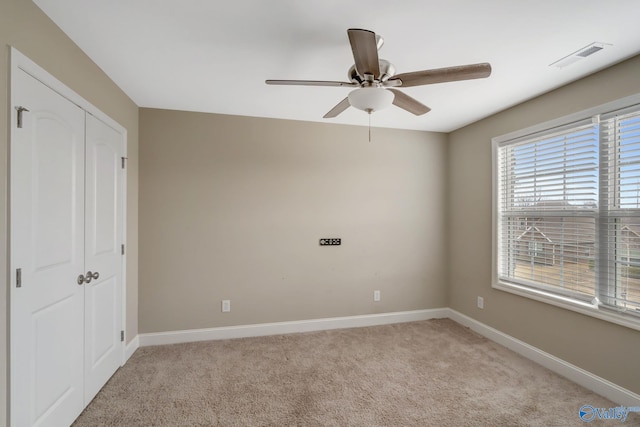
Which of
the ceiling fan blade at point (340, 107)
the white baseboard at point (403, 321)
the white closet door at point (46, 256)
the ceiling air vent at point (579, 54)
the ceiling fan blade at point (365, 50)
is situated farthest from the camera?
the white baseboard at point (403, 321)

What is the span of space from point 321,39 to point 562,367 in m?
3.25

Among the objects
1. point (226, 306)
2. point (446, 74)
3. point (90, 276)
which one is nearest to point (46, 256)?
point (90, 276)

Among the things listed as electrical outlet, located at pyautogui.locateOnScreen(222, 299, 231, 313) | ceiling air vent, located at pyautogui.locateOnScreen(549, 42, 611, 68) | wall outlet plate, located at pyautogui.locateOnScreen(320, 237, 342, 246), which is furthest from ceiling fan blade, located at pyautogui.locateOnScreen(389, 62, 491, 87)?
electrical outlet, located at pyautogui.locateOnScreen(222, 299, 231, 313)

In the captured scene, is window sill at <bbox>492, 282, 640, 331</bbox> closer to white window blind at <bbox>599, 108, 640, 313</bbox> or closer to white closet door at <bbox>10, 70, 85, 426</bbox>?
white window blind at <bbox>599, 108, 640, 313</bbox>

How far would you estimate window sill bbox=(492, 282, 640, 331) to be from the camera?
2.10 meters

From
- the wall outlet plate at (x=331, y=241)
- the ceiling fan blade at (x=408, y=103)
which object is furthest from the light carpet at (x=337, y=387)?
the ceiling fan blade at (x=408, y=103)

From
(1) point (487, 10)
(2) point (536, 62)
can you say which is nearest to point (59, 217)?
(1) point (487, 10)

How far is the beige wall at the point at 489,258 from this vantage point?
214 centimetres

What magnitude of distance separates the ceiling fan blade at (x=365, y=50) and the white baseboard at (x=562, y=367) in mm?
2805

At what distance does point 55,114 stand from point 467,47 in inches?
103

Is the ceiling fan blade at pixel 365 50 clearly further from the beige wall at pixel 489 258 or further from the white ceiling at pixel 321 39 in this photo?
the beige wall at pixel 489 258

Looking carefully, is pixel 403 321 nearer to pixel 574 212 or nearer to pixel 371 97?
pixel 574 212

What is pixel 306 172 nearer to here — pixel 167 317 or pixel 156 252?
pixel 156 252

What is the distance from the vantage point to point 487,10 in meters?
1.61
